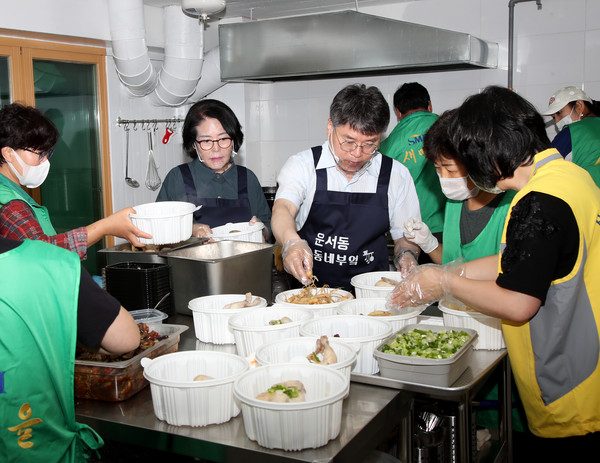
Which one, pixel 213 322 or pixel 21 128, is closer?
pixel 213 322

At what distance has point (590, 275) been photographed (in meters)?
1.72

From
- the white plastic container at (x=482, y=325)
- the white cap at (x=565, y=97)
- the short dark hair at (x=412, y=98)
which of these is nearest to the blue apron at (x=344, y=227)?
the white plastic container at (x=482, y=325)

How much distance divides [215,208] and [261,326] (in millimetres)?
1644

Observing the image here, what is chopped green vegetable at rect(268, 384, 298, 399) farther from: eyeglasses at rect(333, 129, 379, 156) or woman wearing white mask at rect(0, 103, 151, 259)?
eyeglasses at rect(333, 129, 379, 156)

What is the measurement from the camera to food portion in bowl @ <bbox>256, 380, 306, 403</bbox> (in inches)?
54.8

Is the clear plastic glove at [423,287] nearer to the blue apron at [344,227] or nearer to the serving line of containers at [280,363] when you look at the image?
the serving line of containers at [280,363]

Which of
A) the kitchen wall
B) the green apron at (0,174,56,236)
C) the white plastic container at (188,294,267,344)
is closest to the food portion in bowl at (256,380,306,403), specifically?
the white plastic container at (188,294,267,344)

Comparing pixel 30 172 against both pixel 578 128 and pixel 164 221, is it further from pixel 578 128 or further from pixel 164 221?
pixel 578 128

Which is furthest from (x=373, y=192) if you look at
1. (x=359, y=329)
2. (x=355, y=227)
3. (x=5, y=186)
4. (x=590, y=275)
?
(x=5, y=186)

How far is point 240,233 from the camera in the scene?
9.00ft

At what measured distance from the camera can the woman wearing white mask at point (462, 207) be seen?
238cm

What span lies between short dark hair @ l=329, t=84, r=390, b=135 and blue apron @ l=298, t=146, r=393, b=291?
1.07 ft

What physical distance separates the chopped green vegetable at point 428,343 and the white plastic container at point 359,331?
1.9 inches

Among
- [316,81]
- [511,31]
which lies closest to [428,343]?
[511,31]
